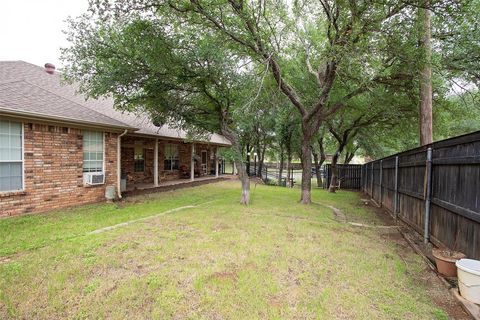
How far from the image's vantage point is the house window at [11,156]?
630 centimetres

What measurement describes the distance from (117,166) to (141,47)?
14.4ft

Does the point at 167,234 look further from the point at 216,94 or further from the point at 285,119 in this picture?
the point at 285,119

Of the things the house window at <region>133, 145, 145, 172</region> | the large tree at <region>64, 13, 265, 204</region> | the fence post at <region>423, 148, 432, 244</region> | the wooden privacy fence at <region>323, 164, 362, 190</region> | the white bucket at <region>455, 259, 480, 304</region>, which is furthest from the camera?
the wooden privacy fence at <region>323, 164, 362, 190</region>

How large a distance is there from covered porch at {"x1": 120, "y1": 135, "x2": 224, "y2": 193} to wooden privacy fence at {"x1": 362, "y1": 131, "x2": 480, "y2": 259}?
27.4ft

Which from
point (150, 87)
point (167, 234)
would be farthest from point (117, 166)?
point (167, 234)

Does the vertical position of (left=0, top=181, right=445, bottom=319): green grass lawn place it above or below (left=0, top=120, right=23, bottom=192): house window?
below

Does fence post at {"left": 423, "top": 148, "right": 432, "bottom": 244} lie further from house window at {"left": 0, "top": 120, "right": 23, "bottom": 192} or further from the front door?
the front door

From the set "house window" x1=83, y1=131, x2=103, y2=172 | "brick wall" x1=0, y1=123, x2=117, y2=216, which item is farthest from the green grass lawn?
"house window" x1=83, y1=131, x2=103, y2=172

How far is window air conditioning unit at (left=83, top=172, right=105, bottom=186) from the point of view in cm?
826

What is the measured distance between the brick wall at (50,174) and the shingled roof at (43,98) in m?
0.49

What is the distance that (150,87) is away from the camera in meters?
8.52

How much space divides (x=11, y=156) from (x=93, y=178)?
2253 mm

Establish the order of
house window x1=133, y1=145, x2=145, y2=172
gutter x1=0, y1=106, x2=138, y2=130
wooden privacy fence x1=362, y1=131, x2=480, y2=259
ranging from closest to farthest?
wooden privacy fence x1=362, y1=131, x2=480, y2=259, gutter x1=0, y1=106, x2=138, y2=130, house window x1=133, y1=145, x2=145, y2=172

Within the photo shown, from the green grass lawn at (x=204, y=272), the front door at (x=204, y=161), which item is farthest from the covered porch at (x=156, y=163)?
the green grass lawn at (x=204, y=272)
